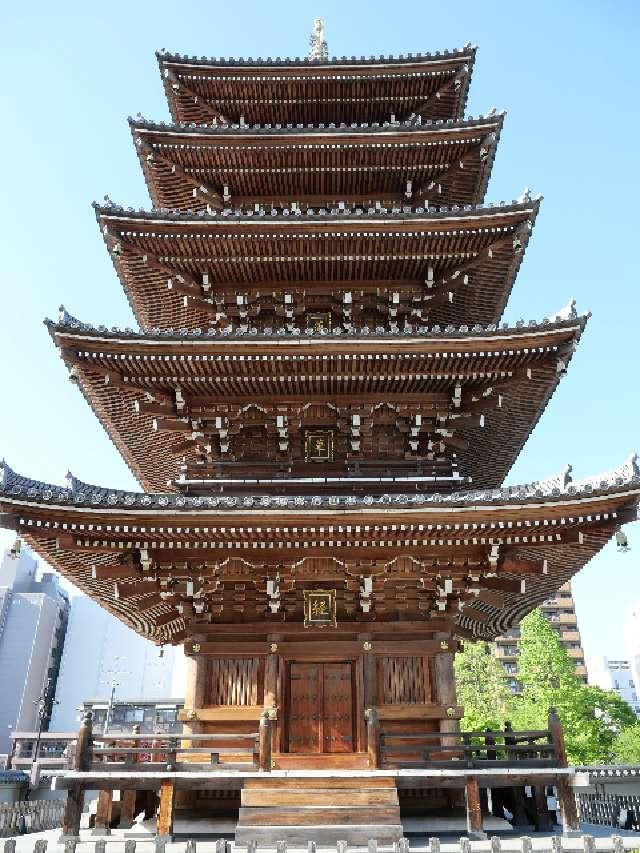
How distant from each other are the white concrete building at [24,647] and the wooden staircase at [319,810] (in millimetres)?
53238

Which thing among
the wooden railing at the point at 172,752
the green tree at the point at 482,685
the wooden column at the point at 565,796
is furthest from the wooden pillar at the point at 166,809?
the green tree at the point at 482,685

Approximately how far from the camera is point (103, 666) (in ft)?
212

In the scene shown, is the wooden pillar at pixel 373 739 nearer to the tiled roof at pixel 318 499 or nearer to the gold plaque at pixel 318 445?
the tiled roof at pixel 318 499

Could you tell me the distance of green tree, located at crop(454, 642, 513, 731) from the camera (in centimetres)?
4872

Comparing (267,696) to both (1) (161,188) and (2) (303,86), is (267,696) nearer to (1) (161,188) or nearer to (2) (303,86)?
(1) (161,188)

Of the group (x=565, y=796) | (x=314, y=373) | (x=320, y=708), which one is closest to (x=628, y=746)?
(x=565, y=796)

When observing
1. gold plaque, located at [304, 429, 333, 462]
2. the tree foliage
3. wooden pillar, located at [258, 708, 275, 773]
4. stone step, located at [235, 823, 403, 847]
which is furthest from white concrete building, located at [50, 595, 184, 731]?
stone step, located at [235, 823, 403, 847]

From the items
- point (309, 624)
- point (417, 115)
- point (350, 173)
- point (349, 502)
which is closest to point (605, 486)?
point (349, 502)

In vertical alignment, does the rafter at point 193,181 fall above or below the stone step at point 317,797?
above

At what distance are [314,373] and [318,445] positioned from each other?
190cm

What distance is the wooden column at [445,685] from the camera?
523 inches

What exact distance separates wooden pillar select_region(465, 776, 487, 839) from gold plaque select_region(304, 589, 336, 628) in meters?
3.91

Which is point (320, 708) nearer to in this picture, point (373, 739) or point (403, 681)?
point (403, 681)

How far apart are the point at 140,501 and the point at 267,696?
15.9 feet
